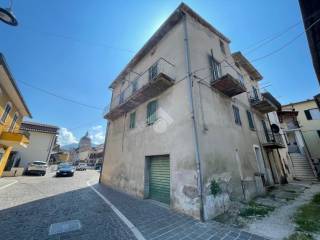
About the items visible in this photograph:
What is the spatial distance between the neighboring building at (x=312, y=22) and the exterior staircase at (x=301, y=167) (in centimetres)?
1559

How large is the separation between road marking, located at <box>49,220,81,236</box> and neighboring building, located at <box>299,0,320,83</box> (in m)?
8.64

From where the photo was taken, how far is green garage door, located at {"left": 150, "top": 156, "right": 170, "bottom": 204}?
22.9 ft

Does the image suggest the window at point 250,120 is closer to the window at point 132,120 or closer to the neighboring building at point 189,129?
the neighboring building at point 189,129

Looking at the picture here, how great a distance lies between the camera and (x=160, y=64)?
8828 millimetres

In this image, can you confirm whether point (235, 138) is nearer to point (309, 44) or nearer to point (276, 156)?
point (309, 44)

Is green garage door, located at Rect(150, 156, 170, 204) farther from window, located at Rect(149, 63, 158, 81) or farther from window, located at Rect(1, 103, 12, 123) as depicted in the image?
window, located at Rect(1, 103, 12, 123)

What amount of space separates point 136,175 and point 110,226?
4252 millimetres

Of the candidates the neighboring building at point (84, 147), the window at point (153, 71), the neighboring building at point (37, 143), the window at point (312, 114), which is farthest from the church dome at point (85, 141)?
the window at point (312, 114)

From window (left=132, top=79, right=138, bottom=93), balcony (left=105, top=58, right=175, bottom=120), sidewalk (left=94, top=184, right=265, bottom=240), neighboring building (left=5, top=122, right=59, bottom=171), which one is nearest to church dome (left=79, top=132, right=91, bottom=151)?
neighboring building (left=5, top=122, right=59, bottom=171)

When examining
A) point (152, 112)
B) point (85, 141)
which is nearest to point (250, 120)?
point (152, 112)

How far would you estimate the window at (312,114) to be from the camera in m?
18.9

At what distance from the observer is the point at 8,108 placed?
40.2ft

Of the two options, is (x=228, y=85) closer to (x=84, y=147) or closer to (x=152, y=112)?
(x=152, y=112)

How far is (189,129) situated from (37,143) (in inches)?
1018
